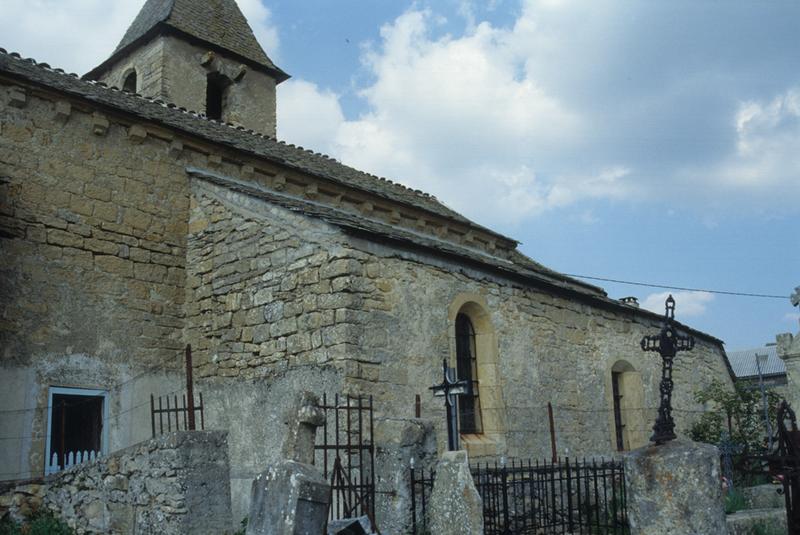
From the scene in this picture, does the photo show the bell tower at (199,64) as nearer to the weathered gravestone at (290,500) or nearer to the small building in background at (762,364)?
the weathered gravestone at (290,500)

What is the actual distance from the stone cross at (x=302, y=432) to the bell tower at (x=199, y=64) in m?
13.3

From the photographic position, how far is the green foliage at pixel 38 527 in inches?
322

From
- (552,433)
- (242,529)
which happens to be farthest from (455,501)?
(552,433)

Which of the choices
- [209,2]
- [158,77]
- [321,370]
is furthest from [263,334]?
[209,2]

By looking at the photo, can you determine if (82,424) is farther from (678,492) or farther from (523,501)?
(678,492)

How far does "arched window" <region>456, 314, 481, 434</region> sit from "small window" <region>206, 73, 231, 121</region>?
10.7 m

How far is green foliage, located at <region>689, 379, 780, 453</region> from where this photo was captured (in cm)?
1459

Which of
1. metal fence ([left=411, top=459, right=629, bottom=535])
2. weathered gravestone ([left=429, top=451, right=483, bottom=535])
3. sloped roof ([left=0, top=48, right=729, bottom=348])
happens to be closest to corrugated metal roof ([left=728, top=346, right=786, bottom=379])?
sloped roof ([left=0, top=48, right=729, bottom=348])

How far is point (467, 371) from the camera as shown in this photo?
11.1 meters

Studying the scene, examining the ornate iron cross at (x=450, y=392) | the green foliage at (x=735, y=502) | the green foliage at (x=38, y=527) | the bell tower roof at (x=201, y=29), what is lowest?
the green foliage at (x=735, y=502)

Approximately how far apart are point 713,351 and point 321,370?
1187 centimetres

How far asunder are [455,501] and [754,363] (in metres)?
44.2

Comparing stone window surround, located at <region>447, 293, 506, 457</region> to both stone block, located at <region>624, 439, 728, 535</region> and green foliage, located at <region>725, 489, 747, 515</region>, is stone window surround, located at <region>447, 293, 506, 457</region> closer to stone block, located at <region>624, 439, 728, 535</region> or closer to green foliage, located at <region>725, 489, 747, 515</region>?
green foliage, located at <region>725, 489, 747, 515</region>

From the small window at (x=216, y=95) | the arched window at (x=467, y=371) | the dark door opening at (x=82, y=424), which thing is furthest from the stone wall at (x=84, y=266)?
the small window at (x=216, y=95)
